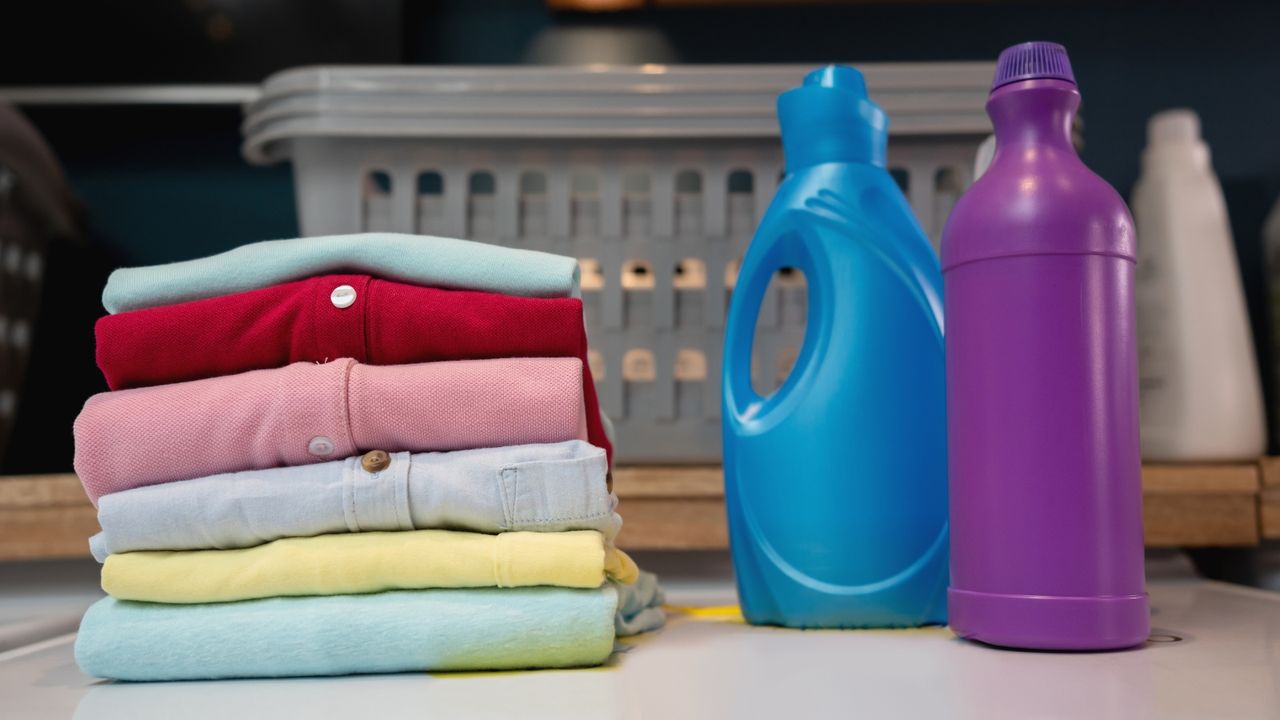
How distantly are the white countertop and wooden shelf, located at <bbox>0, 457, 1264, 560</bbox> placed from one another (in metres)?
0.28

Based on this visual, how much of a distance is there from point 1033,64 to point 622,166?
1.29 feet

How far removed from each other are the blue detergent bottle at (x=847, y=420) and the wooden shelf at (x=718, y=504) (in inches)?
9.4

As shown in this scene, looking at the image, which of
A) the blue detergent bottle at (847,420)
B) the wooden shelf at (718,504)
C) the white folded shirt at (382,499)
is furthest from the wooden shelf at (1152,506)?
the white folded shirt at (382,499)

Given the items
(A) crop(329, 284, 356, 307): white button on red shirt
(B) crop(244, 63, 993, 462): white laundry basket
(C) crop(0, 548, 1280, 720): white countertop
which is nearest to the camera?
(C) crop(0, 548, 1280, 720): white countertop

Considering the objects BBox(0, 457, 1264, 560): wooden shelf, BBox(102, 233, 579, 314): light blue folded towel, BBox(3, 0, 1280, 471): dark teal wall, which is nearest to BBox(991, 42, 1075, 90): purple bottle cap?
BBox(102, 233, 579, 314): light blue folded towel

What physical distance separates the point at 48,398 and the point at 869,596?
981 millimetres

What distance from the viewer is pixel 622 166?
83 centimetres

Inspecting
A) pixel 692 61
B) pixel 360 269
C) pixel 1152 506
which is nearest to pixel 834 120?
pixel 360 269

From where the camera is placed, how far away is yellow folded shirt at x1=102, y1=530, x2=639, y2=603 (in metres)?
0.46

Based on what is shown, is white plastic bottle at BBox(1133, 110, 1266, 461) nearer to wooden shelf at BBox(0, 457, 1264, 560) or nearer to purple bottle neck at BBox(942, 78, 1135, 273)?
wooden shelf at BBox(0, 457, 1264, 560)

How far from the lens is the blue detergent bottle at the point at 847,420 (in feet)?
1.77

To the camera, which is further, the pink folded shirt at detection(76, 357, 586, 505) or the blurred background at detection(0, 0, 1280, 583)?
the blurred background at detection(0, 0, 1280, 583)

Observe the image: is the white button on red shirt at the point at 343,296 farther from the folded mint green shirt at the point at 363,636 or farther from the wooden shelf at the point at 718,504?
the wooden shelf at the point at 718,504

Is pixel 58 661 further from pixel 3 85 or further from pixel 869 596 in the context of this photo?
pixel 3 85
